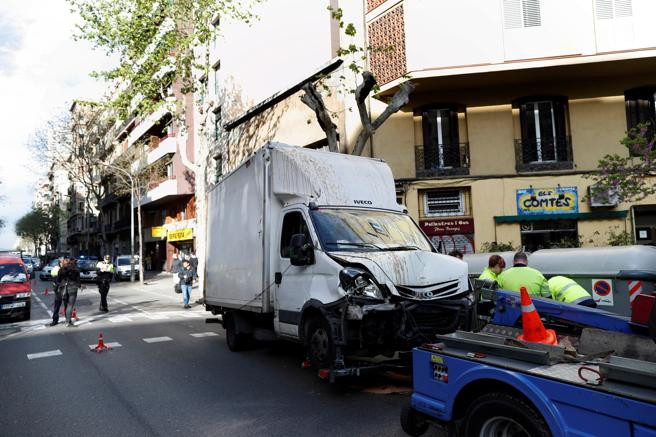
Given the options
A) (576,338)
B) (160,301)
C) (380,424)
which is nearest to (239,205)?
(380,424)

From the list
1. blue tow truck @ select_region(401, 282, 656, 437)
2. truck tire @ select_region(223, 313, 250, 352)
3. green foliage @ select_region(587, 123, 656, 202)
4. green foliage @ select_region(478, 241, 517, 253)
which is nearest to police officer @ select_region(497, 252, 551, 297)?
blue tow truck @ select_region(401, 282, 656, 437)

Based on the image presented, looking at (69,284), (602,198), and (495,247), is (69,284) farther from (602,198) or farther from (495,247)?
(602,198)

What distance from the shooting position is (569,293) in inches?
226

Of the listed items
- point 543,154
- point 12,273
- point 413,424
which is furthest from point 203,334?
point 543,154

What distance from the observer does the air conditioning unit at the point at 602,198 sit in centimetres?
1488

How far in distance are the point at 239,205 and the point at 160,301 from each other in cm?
1250

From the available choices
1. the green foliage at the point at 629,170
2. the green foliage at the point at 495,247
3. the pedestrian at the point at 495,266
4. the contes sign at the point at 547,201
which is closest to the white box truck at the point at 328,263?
the pedestrian at the point at 495,266

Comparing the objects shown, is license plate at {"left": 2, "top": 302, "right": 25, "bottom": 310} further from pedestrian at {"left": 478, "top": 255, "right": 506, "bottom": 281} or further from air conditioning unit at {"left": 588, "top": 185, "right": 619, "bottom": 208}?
air conditioning unit at {"left": 588, "top": 185, "right": 619, "bottom": 208}

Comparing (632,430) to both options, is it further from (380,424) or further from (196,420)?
(196,420)

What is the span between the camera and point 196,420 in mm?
5094

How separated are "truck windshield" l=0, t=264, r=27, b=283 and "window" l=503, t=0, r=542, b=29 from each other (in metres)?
16.0

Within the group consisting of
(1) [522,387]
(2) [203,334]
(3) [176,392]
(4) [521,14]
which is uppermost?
(4) [521,14]

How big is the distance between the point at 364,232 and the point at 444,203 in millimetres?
11474

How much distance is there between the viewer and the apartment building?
48.7 ft
